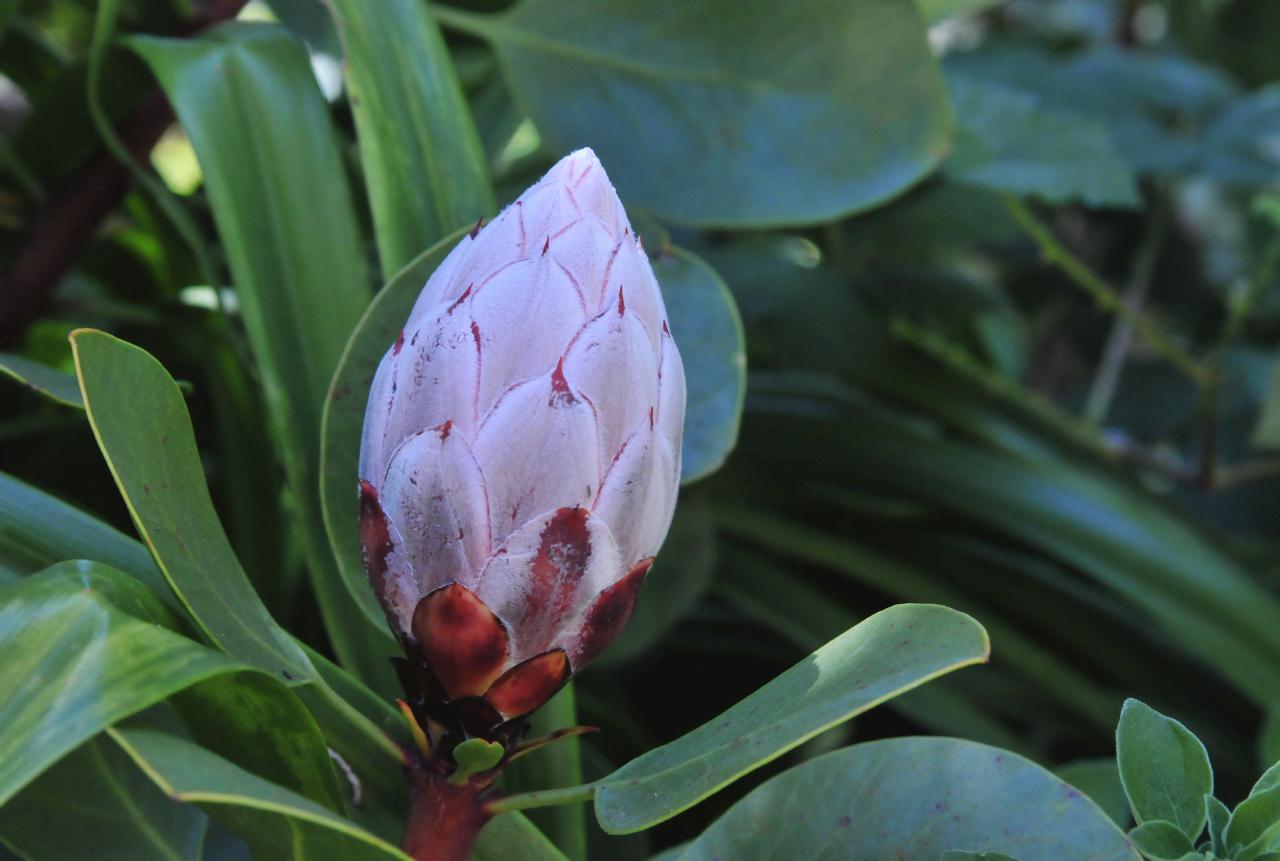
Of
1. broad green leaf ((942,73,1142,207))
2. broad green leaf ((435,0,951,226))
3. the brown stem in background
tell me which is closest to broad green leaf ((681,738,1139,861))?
broad green leaf ((435,0,951,226))

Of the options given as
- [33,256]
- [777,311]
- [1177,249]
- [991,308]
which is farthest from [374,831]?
→ [1177,249]

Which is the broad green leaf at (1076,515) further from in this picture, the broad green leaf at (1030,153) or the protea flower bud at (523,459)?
the protea flower bud at (523,459)

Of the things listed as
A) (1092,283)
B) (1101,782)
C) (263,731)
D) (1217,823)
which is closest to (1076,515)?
(1092,283)

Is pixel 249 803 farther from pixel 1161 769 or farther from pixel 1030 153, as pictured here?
pixel 1030 153

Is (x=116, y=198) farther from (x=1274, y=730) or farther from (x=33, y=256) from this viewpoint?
(x=1274, y=730)

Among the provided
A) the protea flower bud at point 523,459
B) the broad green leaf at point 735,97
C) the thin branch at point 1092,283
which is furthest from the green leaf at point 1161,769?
the thin branch at point 1092,283
